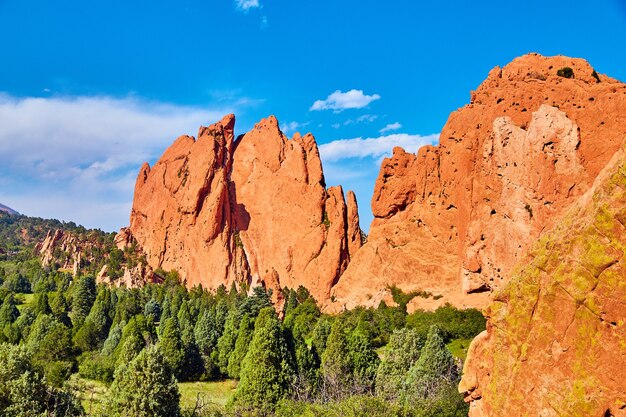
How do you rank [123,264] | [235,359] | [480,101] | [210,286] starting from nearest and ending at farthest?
1. [235,359]
2. [480,101]
3. [210,286]
4. [123,264]

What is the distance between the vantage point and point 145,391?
73.0 feet

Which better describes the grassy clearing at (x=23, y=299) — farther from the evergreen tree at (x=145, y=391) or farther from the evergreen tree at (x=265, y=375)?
the evergreen tree at (x=145, y=391)

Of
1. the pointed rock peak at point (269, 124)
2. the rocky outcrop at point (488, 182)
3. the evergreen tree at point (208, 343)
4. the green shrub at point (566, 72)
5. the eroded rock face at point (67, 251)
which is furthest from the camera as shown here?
the eroded rock face at point (67, 251)

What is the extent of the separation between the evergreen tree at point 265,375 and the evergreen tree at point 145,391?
4.77m

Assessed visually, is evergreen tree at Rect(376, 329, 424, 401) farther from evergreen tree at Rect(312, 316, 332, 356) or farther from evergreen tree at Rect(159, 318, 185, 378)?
evergreen tree at Rect(159, 318, 185, 378)

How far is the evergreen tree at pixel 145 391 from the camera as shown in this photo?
22.0 meters

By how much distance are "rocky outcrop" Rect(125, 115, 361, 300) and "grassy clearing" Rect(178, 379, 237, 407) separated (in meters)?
41.2

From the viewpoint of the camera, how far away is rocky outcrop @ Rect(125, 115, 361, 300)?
90375 millimetres

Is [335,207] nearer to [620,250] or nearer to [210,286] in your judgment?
[210,286]

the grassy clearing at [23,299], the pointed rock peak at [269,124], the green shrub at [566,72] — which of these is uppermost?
the pointed rock peak at [269,124]

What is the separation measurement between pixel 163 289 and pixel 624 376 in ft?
310

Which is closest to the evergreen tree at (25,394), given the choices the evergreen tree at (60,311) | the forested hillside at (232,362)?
the forested hillside at (232,362)

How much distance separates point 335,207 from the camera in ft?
301

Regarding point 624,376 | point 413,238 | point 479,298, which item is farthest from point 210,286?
point 624,376
